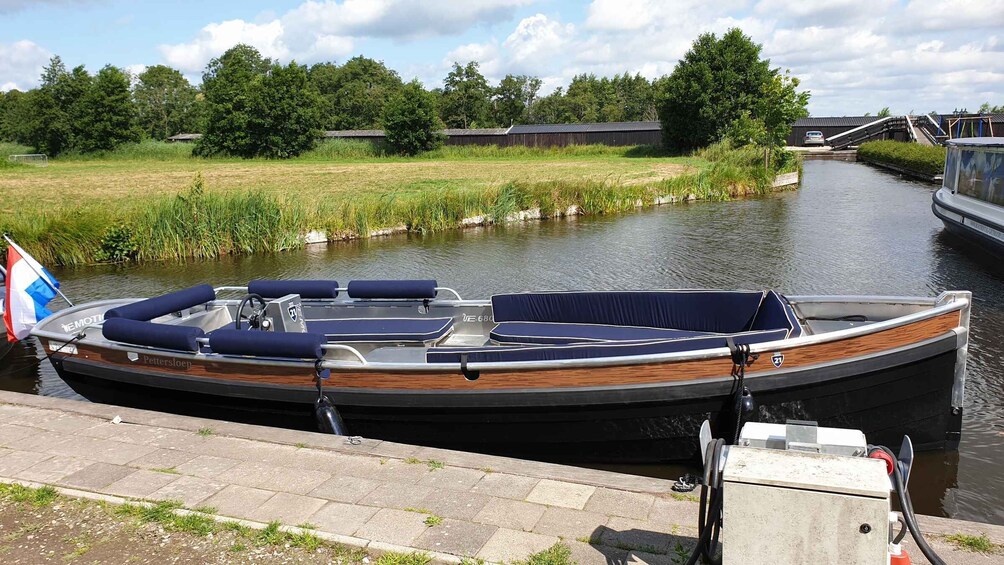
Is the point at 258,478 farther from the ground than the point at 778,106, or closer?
closer

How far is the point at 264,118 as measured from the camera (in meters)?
63.2

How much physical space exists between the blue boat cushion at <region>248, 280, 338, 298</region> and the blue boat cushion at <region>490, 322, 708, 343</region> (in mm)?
2334

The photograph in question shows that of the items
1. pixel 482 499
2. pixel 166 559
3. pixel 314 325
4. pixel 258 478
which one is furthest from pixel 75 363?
pixel 482 499

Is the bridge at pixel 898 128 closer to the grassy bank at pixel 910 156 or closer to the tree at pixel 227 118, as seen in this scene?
the grassy bank at pixel 910 156

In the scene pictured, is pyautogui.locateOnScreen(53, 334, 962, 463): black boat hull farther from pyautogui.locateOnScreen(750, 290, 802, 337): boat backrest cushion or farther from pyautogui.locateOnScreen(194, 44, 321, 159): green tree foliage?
pyautogui.locateOnScreen(194, 44, 321, 159): green tree foliage

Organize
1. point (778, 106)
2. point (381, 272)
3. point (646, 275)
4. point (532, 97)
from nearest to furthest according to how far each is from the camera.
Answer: point (646, 275), point (381, 272), point (778, 106), point (532, 97)

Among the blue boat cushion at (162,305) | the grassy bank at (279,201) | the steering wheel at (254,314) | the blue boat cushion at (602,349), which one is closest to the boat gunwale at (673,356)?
the blue boat cushion at (602,349)

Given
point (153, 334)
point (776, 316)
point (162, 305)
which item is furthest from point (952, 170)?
point (153, 334)

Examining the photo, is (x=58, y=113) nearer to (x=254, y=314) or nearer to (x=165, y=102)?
(x=165, y=102)

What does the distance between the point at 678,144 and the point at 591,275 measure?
45.6 metres

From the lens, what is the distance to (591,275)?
16844mm

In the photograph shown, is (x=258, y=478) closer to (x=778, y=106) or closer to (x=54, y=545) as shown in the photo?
(x=54, y=545)

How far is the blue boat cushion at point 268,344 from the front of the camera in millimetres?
7504

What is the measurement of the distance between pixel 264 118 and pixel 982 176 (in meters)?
55.2
